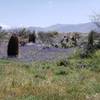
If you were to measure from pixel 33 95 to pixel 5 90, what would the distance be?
0.89m

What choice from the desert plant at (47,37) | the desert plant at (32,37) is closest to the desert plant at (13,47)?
the desert plant at (32,37)

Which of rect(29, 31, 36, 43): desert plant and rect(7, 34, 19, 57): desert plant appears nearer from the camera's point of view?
rect(7, 34, 19, 57): desert plant

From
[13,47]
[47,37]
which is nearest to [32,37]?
[47,37]

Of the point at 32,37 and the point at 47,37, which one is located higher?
the point at 32,37

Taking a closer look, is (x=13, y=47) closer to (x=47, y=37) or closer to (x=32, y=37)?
(x=32, y=37)

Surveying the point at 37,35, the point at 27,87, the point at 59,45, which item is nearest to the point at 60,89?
the point at 27,87

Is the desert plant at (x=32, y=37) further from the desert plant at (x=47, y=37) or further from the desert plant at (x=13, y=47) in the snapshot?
the desert plant at (x=13, y=47)

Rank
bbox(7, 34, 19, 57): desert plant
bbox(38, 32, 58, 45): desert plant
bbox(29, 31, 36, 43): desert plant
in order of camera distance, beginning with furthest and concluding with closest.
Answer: bbox(38, 32, 58, 45): desert plant → bbox(29, 31, 36, 43): desert plant → bbox(7, 34, 19, 57): desert plant

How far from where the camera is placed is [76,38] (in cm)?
4125

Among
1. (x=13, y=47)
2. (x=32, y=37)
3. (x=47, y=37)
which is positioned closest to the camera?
(x=13, y=47)

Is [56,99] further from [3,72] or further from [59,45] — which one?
[59,45]

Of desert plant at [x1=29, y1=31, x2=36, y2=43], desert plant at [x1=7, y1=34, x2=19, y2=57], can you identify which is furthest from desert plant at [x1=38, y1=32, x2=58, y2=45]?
desert plant at [x1=7, y1=34, x2=19, y2=57]

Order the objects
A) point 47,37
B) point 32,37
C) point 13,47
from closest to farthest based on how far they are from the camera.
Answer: point 13,47, point 32,37, point 47,37

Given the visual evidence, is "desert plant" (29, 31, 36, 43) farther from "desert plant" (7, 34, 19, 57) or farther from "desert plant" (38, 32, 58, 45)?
"desert plant" (7, 34, 19, 57)
